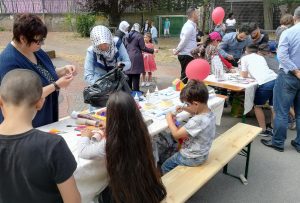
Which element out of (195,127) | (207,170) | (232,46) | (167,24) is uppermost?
(167,24)

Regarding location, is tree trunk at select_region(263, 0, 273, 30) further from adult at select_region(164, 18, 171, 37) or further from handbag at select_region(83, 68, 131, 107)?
handbag at select_region(83, 68, 131, 107)

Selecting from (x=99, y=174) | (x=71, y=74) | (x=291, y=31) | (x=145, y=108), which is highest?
(x=291, y=31)

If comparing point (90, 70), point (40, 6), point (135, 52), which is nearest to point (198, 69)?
point (90, 70)

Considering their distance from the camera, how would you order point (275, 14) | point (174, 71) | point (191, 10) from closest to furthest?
point (191, 10) → point (174, 71) → point (275, 14)

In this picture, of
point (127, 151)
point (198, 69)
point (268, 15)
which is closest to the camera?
point (127, 151)

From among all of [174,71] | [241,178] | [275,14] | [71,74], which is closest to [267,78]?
[241,178]

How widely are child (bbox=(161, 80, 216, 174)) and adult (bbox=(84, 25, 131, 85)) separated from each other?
1.07m

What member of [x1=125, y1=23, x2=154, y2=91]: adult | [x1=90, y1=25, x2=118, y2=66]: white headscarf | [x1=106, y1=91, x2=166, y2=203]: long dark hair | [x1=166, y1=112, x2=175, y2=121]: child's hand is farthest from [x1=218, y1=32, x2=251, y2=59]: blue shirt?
[x1=106, y1=91, x2=166, y2=203]: long dark hair

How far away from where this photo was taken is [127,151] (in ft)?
6.29

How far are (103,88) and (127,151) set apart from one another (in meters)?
1.21

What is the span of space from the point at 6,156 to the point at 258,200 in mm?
2599

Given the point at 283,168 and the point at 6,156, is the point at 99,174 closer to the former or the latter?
the point at 6,156

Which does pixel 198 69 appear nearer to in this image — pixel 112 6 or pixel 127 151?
pixel 127 151

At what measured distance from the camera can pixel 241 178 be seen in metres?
3.47
